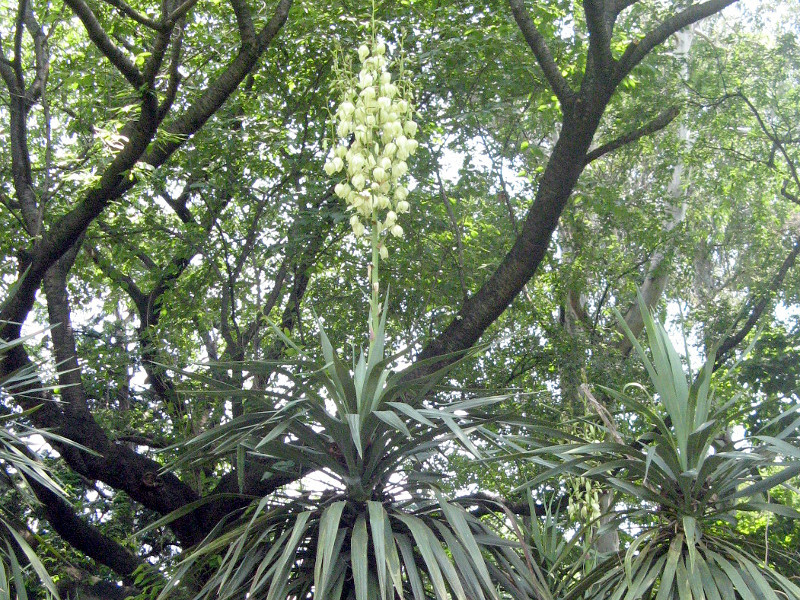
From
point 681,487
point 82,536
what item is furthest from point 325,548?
point 82,536

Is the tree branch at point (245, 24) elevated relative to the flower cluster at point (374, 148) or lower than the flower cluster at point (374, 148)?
elevated

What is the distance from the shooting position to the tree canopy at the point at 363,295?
8.26 feet

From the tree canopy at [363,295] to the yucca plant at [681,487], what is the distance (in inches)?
0.5

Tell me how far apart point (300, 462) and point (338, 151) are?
1.01m

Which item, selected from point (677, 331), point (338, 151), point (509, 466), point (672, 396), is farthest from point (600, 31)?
point (677, 331)

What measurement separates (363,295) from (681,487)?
10.6 ft

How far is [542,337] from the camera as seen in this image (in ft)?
23.1

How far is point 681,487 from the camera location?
2.44 metres

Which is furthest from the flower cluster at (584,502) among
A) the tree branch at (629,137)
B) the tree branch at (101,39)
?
the tree branch at (101,39)

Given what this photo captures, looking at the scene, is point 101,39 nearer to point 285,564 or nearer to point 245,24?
point 245,24

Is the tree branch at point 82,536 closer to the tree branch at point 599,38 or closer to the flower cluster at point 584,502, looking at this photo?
the flower cluster at point 584,502

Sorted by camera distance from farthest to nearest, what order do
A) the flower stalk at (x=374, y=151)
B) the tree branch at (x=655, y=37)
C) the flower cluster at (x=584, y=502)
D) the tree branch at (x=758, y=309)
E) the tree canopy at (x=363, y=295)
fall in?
1. the tree branch at (x=758, y=309)
2. the tree branch at (x=655, y=37)
3. the flower cluster at (x=584, y=502)
4. the flower stalk at (x=374, y=151)
5. the tree canopy at (x=363, y=295)

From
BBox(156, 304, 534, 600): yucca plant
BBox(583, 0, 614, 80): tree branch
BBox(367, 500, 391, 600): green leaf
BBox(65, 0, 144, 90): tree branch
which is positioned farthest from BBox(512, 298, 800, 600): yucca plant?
BBox(65, 0, 144, 90): tree branch

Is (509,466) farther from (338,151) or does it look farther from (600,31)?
(338,151)
